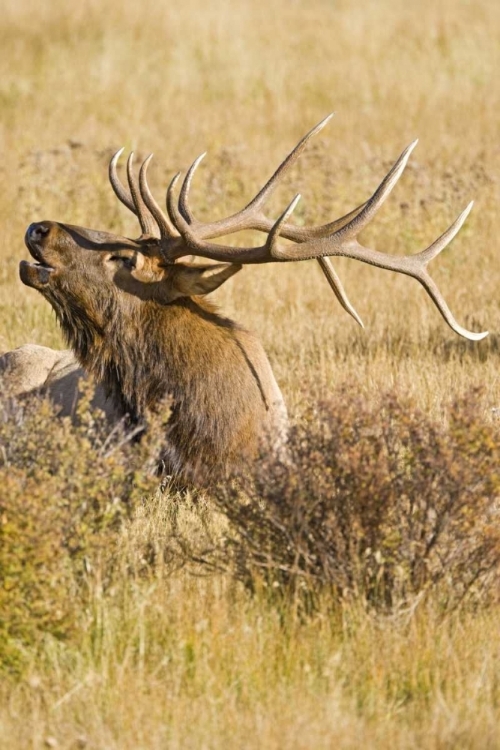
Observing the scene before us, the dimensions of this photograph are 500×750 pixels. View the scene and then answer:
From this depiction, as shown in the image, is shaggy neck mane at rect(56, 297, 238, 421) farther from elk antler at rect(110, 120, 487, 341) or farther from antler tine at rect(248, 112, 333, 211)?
antler tine at rect(248, 112, 333, 211)

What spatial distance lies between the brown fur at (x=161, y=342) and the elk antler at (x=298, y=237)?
9cm

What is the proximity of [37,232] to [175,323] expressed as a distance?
760 millimetres

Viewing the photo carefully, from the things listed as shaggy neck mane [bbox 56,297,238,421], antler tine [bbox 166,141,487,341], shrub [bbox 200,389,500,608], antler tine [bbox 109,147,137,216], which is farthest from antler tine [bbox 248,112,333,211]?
shrub [bbox 200,389,500,608]

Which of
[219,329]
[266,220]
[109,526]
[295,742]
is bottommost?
[295,742]

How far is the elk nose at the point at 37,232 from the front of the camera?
20.0 ft

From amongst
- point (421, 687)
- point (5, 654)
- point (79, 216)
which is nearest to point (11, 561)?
point (5, 654)

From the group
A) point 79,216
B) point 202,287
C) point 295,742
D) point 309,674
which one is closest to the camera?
point 295,742

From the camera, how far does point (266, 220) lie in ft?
20.4

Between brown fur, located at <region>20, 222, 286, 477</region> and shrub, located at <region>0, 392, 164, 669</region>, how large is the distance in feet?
3.44

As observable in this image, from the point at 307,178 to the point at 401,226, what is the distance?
1560 mm

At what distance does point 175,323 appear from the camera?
6020 millimetres

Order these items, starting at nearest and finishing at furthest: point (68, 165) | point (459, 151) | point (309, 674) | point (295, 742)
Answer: point (295, 742) → point (309, 674) → point (68, 165) → point (459, 151)

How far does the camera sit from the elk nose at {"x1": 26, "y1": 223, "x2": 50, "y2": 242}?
6082 millimetres

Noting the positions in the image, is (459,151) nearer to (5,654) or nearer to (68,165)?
(68,165)
